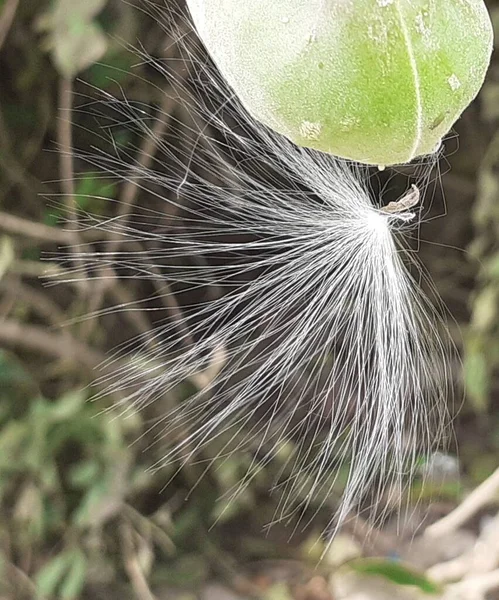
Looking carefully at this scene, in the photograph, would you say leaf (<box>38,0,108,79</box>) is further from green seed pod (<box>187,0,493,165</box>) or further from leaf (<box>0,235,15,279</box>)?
green seed pod (<box>187,0,493,165</box>)

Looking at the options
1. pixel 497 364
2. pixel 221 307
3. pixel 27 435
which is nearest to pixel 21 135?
pixel 27 435

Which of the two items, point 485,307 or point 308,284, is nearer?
point 308,284

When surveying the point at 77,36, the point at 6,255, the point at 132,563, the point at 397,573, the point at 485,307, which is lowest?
the point at 132,563

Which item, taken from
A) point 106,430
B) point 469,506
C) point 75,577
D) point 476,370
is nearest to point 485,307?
point 476,370

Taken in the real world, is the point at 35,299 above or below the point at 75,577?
above

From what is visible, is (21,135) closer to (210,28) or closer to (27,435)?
(27,435)

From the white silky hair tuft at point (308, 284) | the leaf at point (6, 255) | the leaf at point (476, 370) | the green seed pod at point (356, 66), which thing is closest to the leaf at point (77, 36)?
the white silky hair tuft at point (308, 284)

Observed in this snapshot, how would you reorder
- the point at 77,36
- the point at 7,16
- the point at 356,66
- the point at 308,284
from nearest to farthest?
the point at 356,66 → the point at 308,284 → the point at 77,36 → the point at 7,16

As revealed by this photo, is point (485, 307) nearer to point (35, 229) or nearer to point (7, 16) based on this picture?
point (35, 229)
